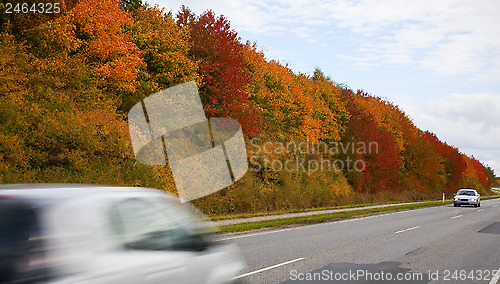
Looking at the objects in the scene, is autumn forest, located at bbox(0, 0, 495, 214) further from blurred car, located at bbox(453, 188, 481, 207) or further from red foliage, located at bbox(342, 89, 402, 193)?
blurred car, located at bbox(453, 188, 481, 207)

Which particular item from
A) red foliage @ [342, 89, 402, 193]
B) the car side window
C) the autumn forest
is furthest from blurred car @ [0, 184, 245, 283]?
red foliage @ [342, 89, 402, 193]

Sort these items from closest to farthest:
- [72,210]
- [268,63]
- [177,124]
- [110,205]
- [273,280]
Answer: [72,210] < [110,205] < [273,280] < [177,124] < [268,63]

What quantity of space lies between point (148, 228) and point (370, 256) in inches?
322

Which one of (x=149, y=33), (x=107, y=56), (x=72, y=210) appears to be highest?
(x=149, y=33)

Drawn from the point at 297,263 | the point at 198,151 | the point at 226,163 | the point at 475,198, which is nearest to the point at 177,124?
the point at 198,151

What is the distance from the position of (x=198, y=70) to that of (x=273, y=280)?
919 inches

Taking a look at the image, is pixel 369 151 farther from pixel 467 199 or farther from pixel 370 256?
pixel 370 256

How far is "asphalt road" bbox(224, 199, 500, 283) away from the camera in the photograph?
8.88m

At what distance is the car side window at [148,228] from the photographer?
4090 millimetres

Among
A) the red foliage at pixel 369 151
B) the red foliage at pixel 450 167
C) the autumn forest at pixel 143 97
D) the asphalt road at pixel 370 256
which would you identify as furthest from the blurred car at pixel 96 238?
the red foliage at pixel 450 167

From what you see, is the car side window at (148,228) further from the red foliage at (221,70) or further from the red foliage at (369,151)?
the red foliage at (369,151)

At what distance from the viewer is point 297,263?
400 inches

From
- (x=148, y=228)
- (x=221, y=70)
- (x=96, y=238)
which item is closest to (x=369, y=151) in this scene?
(x=221, y=70)

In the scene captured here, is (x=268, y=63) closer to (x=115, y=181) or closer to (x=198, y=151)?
(x=198, y=151)
